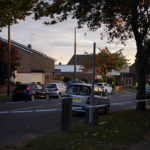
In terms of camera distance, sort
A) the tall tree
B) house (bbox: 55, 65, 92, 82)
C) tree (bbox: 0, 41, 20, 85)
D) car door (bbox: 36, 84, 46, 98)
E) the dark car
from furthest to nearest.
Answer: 1. house (bbox: 55, 65, 92, 82)
2. tree (bbox: 0, 41, 20, 85)
3. car door (bbox: 36, 84, 46, 98)
4. the dark car
5. the tall tree

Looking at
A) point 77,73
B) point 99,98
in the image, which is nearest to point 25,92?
point 99,98

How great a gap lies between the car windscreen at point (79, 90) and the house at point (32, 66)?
24.6 metres

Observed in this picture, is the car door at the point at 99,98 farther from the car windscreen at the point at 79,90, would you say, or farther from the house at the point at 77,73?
the house at the point at 77,73

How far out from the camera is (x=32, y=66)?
47.4 m

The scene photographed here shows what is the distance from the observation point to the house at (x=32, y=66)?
4175 centimetres

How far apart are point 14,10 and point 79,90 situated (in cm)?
612

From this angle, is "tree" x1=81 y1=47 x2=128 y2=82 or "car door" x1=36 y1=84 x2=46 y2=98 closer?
"car door" x1=36 y1=84 x2=46 y2=98

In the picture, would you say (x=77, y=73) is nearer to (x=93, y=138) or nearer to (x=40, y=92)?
(x=40, y=92)

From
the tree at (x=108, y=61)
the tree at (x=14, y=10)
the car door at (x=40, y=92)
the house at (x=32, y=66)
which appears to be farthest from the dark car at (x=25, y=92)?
the tree at (x=108, y=61)

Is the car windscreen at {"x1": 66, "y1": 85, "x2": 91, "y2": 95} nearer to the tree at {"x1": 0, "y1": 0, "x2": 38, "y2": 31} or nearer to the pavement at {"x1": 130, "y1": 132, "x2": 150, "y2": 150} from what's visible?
the tree at {"x1": 0, "y1": 0, "x2": 38, "y2": 31}

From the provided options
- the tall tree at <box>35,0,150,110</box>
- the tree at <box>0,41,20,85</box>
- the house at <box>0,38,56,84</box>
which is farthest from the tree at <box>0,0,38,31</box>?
the house at <box>0,38,56,84</box>

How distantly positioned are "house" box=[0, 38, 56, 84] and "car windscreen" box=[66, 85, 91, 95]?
2459 centimetres

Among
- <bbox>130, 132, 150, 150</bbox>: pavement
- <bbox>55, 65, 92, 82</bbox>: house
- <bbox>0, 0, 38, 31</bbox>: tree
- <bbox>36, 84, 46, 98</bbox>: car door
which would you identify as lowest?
<bbox>130, 132, 150, 150</bbox>: pavement

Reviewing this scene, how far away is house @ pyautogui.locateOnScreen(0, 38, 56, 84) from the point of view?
1644 inches
